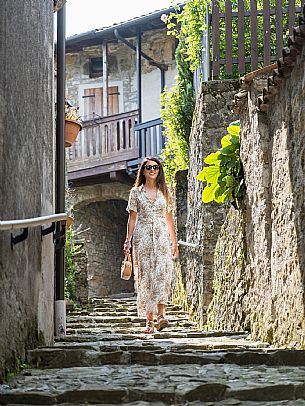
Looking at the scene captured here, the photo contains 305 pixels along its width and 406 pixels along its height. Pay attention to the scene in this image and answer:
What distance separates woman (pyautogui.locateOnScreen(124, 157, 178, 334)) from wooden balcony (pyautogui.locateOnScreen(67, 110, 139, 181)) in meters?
10.0

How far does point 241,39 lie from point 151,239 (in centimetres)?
283

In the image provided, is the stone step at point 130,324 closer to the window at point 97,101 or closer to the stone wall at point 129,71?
the stone wall at point 129,71

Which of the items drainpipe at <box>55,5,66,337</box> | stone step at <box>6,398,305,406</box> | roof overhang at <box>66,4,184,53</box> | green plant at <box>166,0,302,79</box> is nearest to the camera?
stone step at <box>6,398,305,406</box>

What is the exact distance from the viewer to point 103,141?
17516mm

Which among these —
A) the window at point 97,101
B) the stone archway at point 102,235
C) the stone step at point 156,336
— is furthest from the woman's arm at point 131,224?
the window at point 97,101

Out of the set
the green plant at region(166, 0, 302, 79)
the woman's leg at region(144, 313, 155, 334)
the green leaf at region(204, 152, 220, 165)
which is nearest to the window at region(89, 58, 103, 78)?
the green plant at region(166, 0, 302, 79)

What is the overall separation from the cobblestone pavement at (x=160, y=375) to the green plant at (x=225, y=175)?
142 centimetres

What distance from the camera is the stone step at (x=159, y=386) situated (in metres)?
3.39

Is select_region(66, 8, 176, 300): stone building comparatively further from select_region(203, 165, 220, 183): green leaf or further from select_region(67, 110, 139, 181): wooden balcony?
select_region(203, 165, 220, 183): green leaf

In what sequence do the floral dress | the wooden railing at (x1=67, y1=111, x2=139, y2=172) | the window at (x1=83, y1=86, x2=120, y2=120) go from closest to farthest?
1. the floral dress
2. the wooden railing at (x1=67, y1=111, x2=139, y2=172)
3. the window at (x1=83, y1=86, x2=120, y2=120)

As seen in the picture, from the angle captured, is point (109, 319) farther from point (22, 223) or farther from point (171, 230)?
point (22, 223)

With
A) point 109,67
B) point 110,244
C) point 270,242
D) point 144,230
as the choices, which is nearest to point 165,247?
point 144,230

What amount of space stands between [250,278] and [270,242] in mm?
657

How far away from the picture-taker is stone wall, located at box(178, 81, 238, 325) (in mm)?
8117
